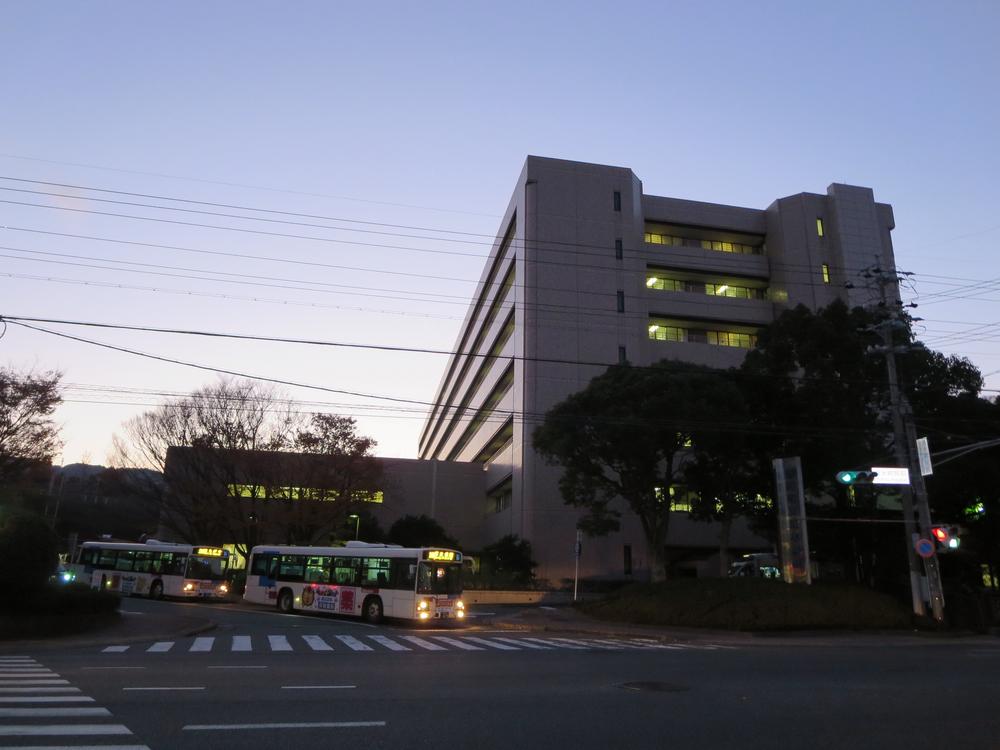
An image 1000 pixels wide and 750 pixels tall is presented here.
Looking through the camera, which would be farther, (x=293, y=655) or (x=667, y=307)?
(x=667, y=307)

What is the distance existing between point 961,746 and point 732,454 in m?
26.4

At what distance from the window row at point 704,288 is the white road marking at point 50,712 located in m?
51.6

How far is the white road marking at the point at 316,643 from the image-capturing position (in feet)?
56.6

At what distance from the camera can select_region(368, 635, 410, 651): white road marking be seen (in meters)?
18.0

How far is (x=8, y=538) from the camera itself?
726 inches

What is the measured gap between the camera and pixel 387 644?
1912 centimetres

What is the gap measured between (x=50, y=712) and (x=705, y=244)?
59.7m

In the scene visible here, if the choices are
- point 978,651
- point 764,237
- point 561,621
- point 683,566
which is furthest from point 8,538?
point 764,237

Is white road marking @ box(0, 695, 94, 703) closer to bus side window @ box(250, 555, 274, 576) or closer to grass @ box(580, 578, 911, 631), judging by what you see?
grass @ box(580, 578, 911, 631)

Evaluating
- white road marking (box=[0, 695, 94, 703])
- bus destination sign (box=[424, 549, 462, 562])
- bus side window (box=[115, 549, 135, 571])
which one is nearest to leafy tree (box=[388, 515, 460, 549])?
bus side window (box=[115, 549, 135, 571])

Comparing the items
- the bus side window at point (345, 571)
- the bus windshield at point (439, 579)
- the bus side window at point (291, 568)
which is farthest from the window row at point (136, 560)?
the bus windshield at point (439, 579)

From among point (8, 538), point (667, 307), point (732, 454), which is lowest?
point (8, 538)

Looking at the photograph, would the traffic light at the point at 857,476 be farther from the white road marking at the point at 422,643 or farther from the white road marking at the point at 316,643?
the white road marking at the point at 316,643

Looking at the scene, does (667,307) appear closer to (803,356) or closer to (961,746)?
(803,356)
